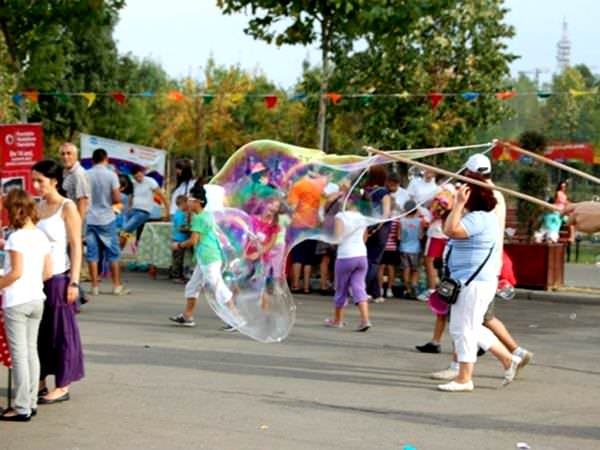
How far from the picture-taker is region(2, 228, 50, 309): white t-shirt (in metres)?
7.96

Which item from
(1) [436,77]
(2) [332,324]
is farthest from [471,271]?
(1) [436,77]

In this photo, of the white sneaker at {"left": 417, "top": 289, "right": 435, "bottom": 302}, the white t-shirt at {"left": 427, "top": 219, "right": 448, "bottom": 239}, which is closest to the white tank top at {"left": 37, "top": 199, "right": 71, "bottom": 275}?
the white t-shirt at {"left": 427, "top": 219, "right": 448, "bottom": 239}

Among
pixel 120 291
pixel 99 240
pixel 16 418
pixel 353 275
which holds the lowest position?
pixel 16 418

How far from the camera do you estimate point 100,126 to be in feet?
160

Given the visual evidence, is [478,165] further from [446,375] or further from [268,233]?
[268,233]

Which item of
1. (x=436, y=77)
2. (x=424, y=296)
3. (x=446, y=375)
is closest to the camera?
(x=446, y=375)

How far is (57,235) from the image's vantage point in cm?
872

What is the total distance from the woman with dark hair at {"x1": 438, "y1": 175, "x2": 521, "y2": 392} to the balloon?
1.17 metres

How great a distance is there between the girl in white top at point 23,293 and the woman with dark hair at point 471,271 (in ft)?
10.3

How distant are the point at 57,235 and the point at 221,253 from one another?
9.10ft

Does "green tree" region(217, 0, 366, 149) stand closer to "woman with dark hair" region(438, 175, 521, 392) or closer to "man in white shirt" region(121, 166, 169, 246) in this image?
"man in white shirt" region(121, 166, 169, 246)

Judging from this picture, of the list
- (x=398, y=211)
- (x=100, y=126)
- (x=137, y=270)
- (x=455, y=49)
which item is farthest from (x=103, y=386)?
(x=100, y=126)

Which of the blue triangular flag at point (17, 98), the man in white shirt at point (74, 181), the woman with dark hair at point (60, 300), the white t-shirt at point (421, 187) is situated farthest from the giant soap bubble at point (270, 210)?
the blue triangular flag at point (17, 98)

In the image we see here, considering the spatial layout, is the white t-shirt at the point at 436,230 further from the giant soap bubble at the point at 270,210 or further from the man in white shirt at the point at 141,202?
the man in white shirt at the point at 141,202
